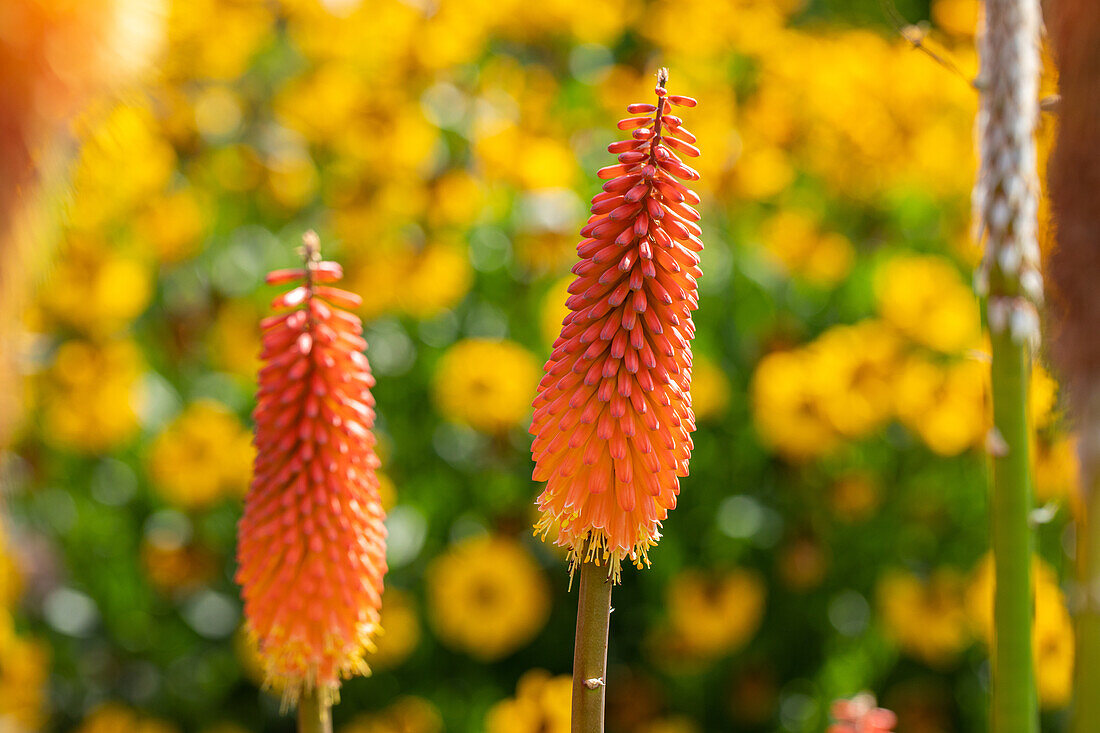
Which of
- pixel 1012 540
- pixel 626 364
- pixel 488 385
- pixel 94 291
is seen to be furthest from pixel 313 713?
pixel 94 291

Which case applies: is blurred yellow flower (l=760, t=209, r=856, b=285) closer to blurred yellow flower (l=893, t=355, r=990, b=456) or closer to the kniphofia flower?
blurred yellow flower (l=893, t=355, r=990, b=456)

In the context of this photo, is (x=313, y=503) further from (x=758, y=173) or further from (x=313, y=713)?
(x=758, y=173)

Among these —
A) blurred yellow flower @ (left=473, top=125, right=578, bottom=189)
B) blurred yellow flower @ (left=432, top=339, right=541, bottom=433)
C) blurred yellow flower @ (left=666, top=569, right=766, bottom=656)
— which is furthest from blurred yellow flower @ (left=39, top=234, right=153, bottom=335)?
blurred yellow flower @ (left=666, top=569, right=766, bottom=656)

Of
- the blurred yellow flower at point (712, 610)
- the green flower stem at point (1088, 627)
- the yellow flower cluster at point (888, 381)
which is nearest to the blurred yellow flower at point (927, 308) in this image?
the yellow flower cluster at point (888, 381)

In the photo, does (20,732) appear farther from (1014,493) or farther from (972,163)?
(972,163)

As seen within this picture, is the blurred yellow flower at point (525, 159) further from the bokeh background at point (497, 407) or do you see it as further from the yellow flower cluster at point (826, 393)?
the yellow flower cluster at point (826, 393)

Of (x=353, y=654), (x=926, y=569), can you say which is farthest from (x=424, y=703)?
(x=353, y=654)
